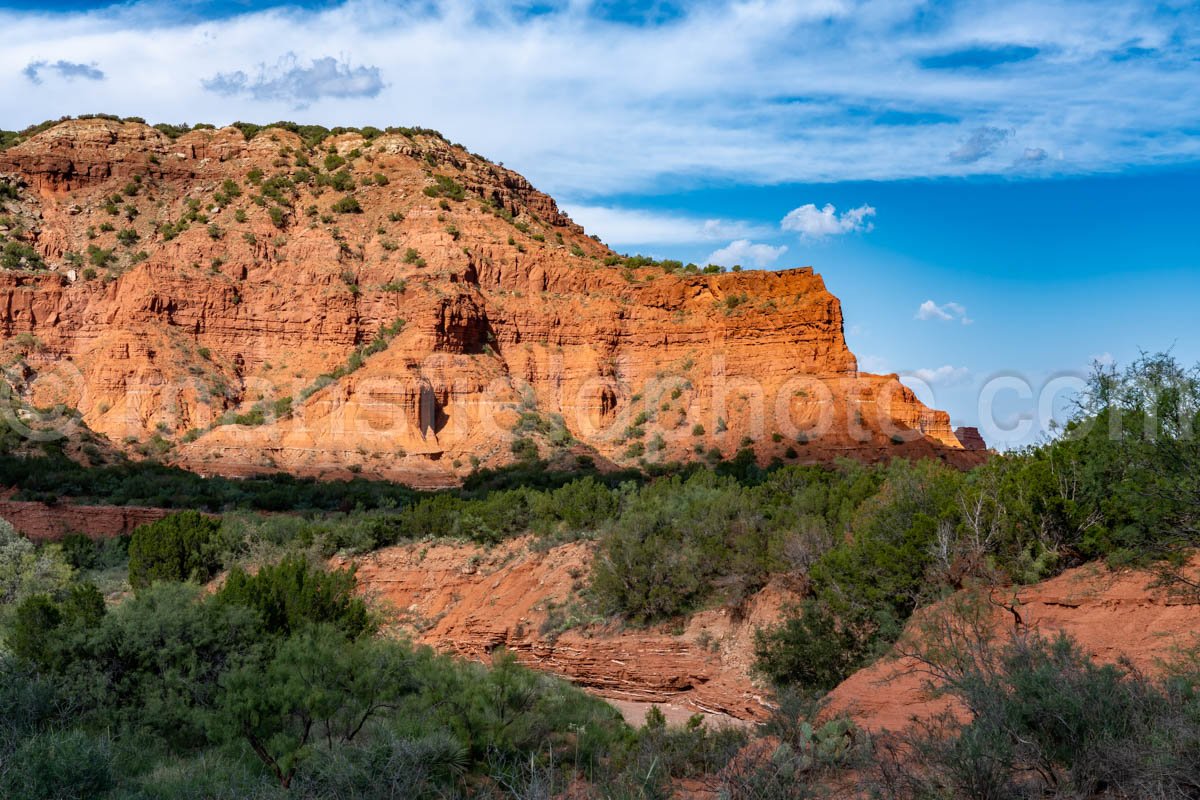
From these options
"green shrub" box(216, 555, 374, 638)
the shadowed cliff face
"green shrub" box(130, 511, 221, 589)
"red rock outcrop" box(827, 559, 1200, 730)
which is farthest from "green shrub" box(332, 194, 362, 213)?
"red rock outcrop" box(827, 559, 1200, 730)

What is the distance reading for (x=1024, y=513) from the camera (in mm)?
13023

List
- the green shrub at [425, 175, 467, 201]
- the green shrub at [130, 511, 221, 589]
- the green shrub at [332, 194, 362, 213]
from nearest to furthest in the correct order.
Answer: the green shrub at [130, 511, 221, 589] → the green shrub at [332, 194, 362, 213] → the green shrub at [425, 175, 467, 201]

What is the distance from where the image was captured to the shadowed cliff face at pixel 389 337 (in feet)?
145

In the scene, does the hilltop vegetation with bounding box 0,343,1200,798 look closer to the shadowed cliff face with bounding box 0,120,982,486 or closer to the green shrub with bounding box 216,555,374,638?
the green shrub with bounding box 216,555,374,638

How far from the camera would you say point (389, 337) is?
167 feet

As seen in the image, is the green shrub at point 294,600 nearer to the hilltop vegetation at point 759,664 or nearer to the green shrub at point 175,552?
the hilltop vegetation at point 759,664

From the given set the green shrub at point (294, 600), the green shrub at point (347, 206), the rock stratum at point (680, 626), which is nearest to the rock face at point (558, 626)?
the rock stratum at point (680, 626)

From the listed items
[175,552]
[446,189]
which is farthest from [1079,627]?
[446,189]

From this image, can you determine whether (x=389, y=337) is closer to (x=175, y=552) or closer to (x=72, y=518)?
(x=72, y=518)

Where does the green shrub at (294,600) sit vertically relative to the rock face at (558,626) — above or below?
above

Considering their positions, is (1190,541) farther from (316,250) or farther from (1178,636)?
(316,250)

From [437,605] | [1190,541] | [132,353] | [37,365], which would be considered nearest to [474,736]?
[1190,541]

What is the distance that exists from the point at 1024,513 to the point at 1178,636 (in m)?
3.63

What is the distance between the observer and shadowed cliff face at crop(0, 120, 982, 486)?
145 feet
